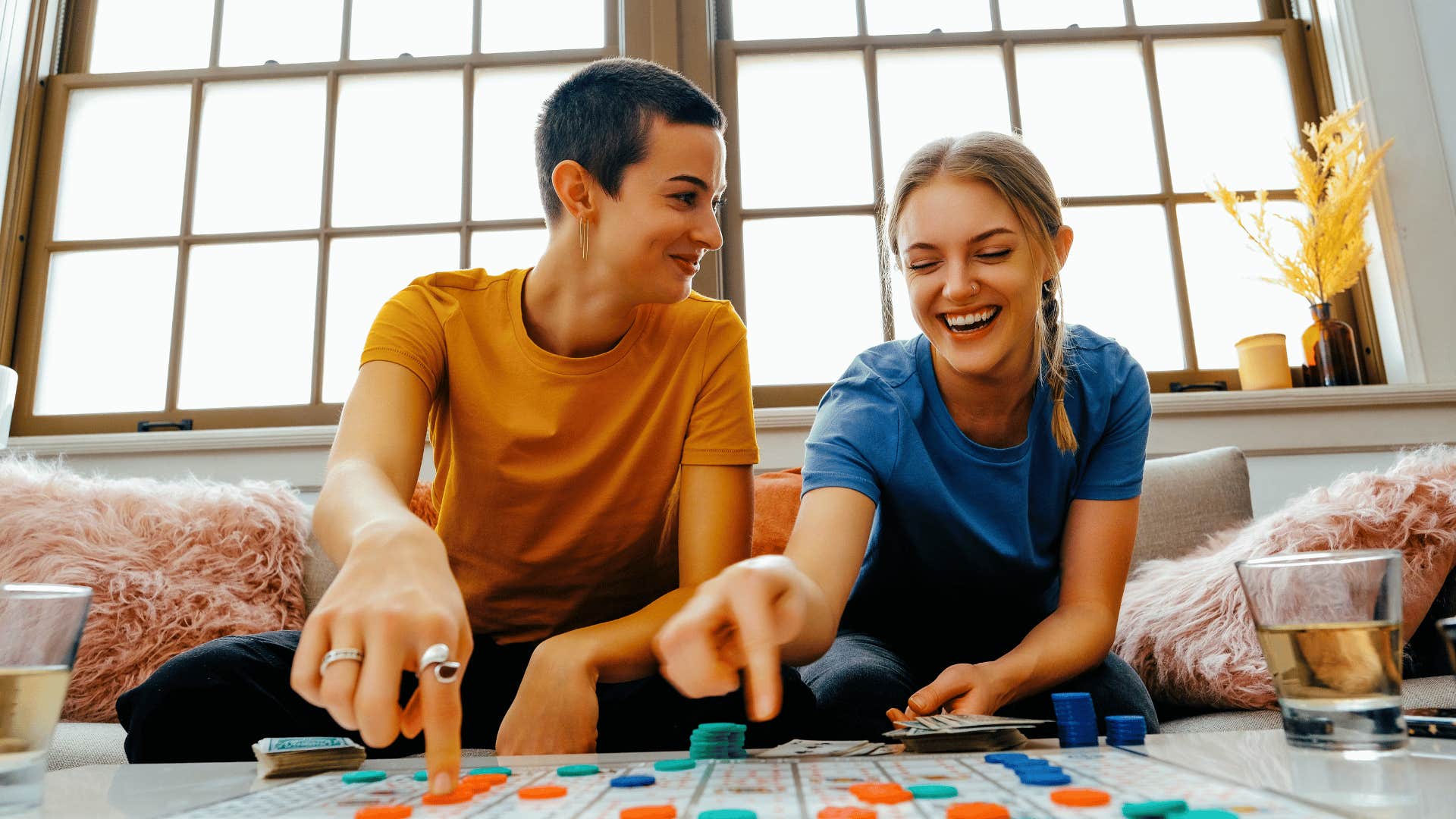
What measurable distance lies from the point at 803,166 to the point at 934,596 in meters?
1.48

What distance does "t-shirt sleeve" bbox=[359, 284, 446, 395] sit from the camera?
1142mm

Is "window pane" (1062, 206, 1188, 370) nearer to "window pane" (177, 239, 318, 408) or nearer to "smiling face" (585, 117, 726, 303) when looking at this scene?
"smiling face" (585, 117, 726, 303)

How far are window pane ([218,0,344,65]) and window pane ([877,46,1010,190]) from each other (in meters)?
1.43

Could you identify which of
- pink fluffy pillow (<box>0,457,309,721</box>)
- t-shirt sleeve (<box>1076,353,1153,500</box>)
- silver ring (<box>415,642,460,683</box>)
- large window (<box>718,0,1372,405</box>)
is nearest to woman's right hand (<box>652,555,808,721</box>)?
silver ring (<box>415,642,460,683</box>)

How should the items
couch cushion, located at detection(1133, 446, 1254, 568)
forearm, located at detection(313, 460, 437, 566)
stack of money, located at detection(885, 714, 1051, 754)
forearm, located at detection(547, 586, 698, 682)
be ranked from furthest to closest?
1. couch cushion, located at detection(1133, 446, 1254, 568)
2. forearm, located at detection(547, 586, 698, 682)
3. forearm, located at detection(313, 460, 437, 566)
4. stack of money, located at detection(885, 714, 1051, 754)

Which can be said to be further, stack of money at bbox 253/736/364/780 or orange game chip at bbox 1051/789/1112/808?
stack of money at bbox 253/736/364/780

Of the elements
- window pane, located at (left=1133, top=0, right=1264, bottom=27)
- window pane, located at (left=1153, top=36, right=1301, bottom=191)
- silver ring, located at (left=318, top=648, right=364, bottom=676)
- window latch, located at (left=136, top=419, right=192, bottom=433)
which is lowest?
silver ring, located at (left=318, top=648, right=364, bottom=676)

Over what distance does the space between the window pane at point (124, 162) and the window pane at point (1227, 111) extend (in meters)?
2.50

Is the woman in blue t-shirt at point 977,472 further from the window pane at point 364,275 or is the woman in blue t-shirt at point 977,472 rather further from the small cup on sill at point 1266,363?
the window pane at point 364,275

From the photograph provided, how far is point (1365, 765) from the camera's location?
1.75 ft

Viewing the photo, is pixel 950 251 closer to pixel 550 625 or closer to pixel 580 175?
pixel 580 175

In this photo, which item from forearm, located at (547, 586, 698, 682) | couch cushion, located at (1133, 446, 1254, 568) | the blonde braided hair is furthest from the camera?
couch cushion, located at (1133, 446, 1254, 568)

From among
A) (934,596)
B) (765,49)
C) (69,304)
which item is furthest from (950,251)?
(69,304)

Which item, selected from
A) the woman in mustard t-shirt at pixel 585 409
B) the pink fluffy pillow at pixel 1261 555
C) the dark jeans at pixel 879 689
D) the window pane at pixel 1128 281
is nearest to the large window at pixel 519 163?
the window pane at pixel 1128 281
